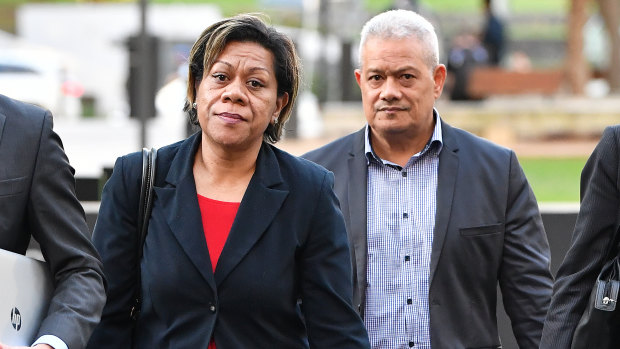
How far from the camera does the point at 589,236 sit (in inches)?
157

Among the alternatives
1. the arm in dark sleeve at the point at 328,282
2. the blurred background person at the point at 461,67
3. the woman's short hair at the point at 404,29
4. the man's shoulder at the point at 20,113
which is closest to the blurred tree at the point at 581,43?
the blurred background person at the point at 461,67

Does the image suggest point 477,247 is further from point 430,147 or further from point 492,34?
point 492,34

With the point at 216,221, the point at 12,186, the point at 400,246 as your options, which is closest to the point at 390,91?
the point at 400,246

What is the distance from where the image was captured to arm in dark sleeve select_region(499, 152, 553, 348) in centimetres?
514

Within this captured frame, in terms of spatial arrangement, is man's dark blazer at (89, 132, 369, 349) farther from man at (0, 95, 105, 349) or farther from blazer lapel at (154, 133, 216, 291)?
man at (0, 95, 105, 349)

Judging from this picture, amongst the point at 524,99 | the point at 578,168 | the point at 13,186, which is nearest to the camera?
the point at 13,186

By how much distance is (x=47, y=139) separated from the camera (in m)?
3.66

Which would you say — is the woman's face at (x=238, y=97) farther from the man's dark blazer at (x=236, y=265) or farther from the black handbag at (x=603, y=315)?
the black handbag at (x=603, y=315)

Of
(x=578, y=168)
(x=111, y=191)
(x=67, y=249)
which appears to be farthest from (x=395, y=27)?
(x=578, y=168)

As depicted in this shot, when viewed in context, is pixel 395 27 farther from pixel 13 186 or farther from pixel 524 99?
pixel 524 99

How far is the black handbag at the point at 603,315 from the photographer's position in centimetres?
388

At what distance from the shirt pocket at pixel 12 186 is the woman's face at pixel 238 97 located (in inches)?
26.3

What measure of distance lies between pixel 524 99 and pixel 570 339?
21.7 meters

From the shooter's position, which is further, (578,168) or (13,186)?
(578,168)
